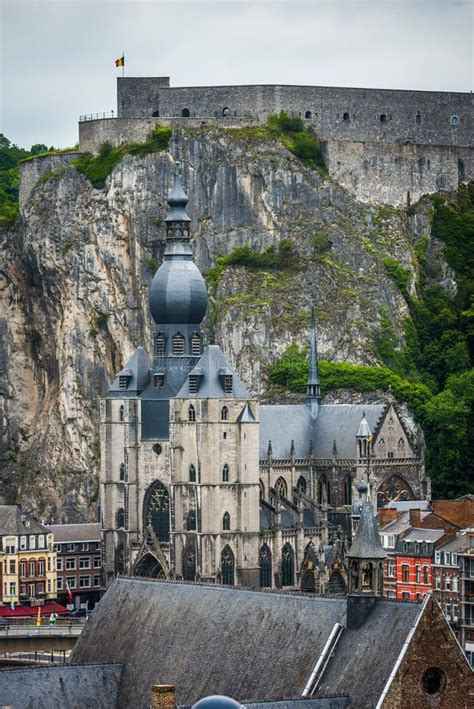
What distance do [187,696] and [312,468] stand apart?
A: 79.9 m

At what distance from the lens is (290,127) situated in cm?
17762

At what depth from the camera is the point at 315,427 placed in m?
158

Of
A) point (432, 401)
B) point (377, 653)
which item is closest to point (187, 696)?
point (377, 653)

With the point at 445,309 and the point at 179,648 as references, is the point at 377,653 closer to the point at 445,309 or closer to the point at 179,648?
the point at 179,648

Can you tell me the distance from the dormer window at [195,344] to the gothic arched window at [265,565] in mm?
14206

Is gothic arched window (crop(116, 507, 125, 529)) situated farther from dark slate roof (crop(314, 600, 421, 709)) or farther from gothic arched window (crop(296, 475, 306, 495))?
dark slate roof (crop(314, 600, 421, 709))

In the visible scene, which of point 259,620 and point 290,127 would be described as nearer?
point 259,620

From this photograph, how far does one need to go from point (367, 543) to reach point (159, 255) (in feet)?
328

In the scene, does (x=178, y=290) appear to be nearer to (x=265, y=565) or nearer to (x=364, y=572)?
(x=265, y=565)

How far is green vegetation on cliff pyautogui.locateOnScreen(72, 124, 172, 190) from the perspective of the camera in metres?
176

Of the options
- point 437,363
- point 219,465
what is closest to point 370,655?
point 219,465

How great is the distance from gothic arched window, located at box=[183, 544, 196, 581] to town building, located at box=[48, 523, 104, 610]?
7.85m

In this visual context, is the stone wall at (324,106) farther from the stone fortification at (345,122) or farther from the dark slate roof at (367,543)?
the dark slate roof at (367,543)

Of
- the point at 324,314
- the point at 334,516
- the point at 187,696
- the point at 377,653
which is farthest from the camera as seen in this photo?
the point at 324,314
